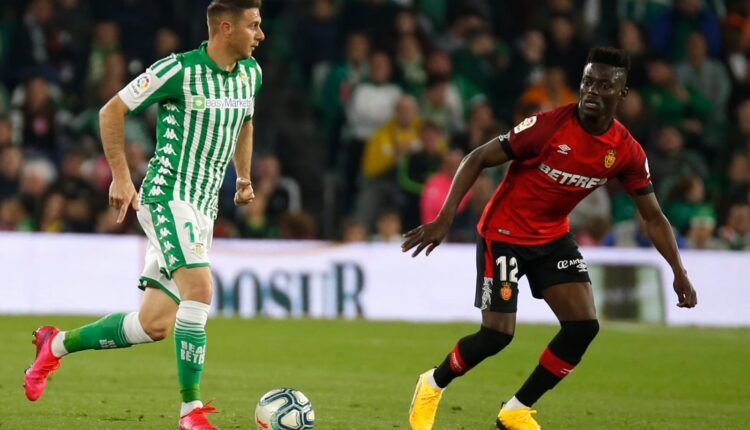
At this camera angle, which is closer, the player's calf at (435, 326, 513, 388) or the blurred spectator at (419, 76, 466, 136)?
the player's calf at (435, 326, 513, 388)

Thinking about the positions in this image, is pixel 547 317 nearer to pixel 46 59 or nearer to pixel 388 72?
pixel 388 72

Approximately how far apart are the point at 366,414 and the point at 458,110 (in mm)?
11257

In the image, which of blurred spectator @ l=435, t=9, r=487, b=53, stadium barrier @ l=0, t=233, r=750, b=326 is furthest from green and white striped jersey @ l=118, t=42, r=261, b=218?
blurred spectator @ l=435, t=9, r=487, b=53

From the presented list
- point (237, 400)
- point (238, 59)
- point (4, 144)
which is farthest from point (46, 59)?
point (238, 59)

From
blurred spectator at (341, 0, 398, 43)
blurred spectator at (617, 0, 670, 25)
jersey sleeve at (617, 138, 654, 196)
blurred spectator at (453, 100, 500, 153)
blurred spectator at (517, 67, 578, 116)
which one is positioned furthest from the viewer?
blurred spectator at (617, 0, 670, 25)

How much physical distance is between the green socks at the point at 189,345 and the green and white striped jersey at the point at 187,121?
1.93ft

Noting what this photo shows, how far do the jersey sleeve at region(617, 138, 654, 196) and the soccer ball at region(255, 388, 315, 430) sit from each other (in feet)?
7.40

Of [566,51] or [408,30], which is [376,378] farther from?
[566,51]

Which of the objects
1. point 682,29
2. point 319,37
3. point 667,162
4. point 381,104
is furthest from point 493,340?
point 682,29

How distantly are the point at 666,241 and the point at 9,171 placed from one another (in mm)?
11890

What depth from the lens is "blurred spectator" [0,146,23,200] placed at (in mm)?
17938

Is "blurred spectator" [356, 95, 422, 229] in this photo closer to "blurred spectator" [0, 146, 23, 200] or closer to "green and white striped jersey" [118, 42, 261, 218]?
"blurred spectator" [0, 146, 23, 200]

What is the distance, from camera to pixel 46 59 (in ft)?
65.1

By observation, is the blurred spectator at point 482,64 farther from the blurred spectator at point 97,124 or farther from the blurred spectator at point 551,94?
the blurred spectator at point 97,124
